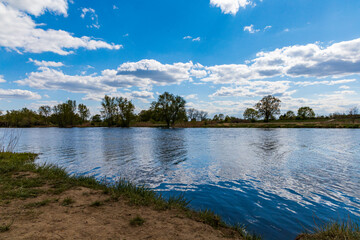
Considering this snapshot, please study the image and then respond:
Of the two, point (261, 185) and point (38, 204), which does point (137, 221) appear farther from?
point (261, 185)

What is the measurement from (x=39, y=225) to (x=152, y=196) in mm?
3534

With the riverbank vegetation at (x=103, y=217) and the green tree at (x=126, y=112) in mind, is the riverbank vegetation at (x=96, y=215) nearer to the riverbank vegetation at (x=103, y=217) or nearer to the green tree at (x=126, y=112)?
the riverbank vegetation at (x=103, y=217)

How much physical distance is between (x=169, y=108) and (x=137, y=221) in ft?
297

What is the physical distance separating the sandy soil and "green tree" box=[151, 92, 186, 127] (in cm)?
8923

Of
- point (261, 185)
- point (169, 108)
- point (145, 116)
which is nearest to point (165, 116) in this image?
point (169, 108)

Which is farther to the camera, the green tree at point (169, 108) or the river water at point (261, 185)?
the green tree at point (169, 108)

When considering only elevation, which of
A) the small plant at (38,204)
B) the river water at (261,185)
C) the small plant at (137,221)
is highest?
the small plant at (38,204)

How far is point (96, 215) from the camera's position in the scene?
571 cm

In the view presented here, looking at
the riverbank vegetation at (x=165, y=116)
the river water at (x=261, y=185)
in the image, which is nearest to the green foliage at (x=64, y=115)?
the riverbank vegetation at (x=165, y=116)

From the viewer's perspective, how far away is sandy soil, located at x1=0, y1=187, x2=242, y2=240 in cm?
462

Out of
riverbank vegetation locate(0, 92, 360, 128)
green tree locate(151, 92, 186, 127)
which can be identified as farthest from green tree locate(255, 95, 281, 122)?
green tree locate(151, 92, 186, 127)

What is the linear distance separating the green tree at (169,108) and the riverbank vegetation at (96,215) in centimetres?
8746

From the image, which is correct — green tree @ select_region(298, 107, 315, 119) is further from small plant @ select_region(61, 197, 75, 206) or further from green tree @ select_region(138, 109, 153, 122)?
small plant @ select_region(61, 197, 75, 206)

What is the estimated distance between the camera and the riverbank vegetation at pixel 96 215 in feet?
15.7
